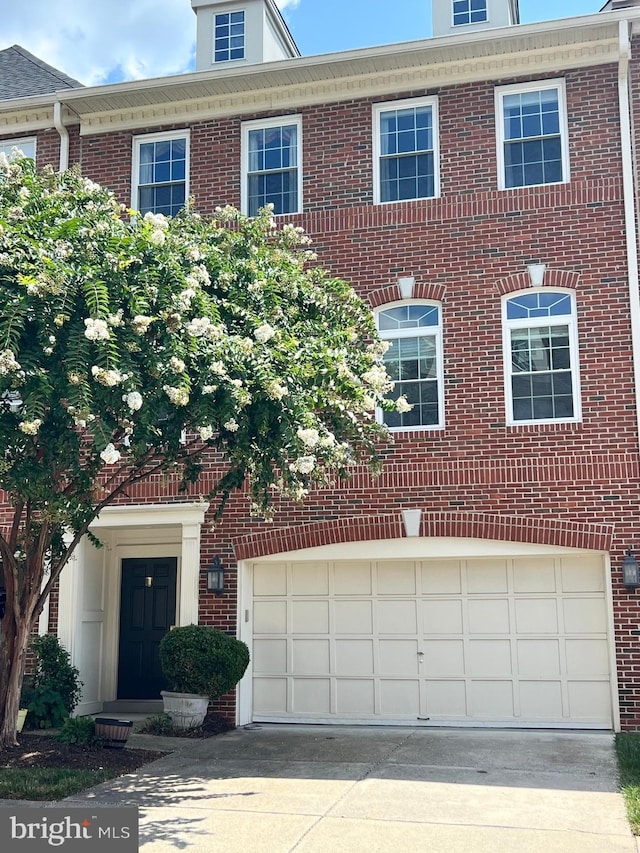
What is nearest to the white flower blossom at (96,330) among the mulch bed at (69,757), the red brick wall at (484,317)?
the mulch bed at (69,757)

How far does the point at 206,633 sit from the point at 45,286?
18.7 feet

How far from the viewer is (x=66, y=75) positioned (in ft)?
53.9

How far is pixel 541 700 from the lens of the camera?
11.6 metres

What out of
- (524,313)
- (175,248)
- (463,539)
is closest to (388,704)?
(463,539)

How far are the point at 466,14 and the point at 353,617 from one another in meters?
9.11

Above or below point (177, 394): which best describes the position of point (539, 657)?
below

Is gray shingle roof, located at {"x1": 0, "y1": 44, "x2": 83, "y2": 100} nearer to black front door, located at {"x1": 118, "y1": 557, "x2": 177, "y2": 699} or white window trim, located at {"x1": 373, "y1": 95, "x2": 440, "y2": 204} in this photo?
white window trim, located at {"x1": 373, "y1": 95, "x2": 440, "y2": 204}

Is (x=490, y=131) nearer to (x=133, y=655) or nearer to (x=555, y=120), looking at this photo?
(x=555, y=120)

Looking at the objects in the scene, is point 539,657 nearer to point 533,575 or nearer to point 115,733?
point 533,575

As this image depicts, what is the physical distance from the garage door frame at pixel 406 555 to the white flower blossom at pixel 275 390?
466cm

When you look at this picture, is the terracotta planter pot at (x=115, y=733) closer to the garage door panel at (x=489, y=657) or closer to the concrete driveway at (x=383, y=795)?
the concrete driveway at (x=383, y=795)

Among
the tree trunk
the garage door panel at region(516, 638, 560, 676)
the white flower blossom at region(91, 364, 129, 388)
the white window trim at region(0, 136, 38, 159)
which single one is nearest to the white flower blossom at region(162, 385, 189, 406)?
the white flower blossom at region(91, 364, 129, 388)

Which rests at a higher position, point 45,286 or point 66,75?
point 66,75

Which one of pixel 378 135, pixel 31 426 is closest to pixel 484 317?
pixel 378 135
